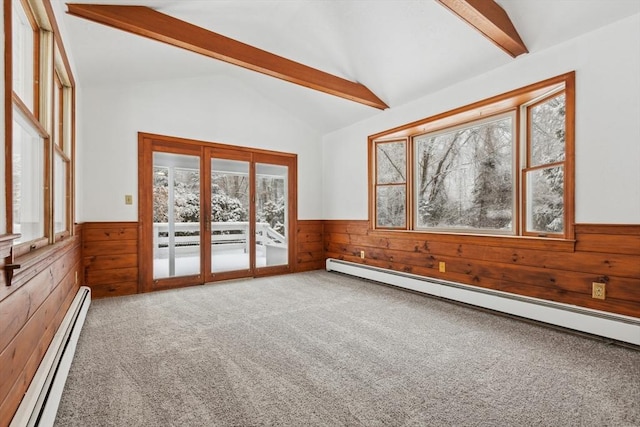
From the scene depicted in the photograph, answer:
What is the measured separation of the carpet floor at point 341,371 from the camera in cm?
158

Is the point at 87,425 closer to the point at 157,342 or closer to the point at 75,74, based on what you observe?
the point at 157,342

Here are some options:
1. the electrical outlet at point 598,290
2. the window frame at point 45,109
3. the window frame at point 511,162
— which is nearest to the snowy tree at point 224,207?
the window frame at point 45,109

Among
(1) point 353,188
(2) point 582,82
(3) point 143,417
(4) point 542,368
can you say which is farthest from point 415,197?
(3) point 143,417

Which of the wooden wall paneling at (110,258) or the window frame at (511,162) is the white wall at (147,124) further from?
the window frame at (511,162)

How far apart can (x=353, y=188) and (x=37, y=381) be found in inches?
168

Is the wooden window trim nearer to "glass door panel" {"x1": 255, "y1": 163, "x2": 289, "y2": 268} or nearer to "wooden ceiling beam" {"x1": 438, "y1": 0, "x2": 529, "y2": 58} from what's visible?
"glass door panel" {"x1": 255, "y1": 163, "x2": 289, "y2": 268}

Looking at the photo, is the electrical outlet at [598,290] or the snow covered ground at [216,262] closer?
the electrical outlet at [598,290]

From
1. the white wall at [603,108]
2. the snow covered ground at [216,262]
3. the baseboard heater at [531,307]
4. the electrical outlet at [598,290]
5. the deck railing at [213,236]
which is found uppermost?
the white wall at [603,108]

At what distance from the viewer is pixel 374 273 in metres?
4.59

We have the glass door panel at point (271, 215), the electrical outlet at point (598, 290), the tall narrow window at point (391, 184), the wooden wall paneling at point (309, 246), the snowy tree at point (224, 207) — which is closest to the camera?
the electrical outlet at point (598, 290)

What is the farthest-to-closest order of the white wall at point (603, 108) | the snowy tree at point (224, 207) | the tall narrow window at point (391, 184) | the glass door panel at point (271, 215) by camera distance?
1. the glass door panel at point (271, 215)
2. the snowy tree at point (224, 207)
3. the tall narrow window at point (391, 184)
4. the white wall at point (603, 108)

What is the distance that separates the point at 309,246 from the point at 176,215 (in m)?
2.23

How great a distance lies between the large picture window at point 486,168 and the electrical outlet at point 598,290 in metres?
0.43

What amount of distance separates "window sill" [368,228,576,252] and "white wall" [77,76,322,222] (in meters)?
2.50
